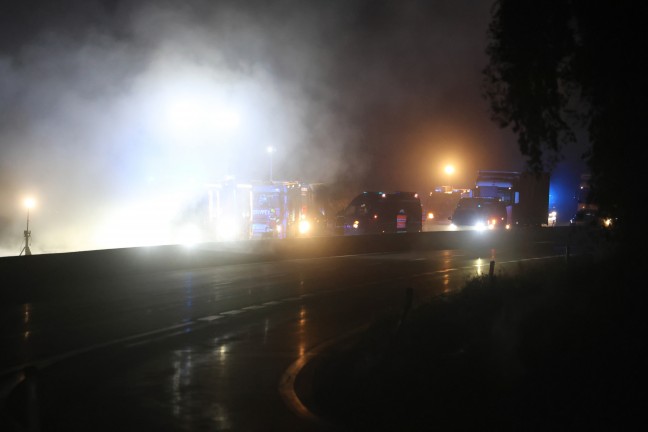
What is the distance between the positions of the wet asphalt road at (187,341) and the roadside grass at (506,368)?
1.99 feet

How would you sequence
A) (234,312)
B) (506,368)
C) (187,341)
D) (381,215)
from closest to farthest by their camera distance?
(506,368), (187,341), (234,312), (381,215)

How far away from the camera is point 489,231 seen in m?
35.8

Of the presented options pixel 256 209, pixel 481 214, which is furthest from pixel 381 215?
pixel 256 209

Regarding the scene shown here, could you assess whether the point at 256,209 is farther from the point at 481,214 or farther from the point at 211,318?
Result: the point at 211,318

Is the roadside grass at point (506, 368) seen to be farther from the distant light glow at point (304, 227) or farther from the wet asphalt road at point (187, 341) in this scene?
the distant light glow at point (304, 227)

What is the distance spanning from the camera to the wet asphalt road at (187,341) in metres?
7.76

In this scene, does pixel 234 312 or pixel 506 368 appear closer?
pixel 506 368

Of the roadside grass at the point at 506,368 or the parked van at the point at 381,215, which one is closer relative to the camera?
the roadside grass at the point at 506,368

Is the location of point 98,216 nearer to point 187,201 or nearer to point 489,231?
point 187,201

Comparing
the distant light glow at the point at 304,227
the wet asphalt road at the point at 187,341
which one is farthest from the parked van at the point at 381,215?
the wet asphalt road at the point at 187,341

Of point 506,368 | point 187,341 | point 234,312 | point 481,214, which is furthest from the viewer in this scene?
point 481,214

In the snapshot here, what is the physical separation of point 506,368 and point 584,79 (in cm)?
399

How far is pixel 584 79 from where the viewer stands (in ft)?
33.4

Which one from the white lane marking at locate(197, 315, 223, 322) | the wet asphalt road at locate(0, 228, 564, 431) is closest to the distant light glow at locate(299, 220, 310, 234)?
the wet asphalt road at locate(0, 228, 564, 431)
